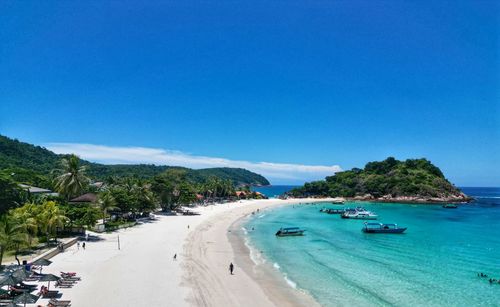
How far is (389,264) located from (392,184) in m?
126

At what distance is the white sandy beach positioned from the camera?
2362 centimetres

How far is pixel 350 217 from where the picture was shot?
284 ft

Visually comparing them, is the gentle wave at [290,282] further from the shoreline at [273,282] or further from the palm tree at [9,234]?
the palm tree at [9,234]

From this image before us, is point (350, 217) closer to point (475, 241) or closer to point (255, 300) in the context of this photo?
point (475, 241)

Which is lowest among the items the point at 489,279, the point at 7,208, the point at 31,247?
the point at 489,279

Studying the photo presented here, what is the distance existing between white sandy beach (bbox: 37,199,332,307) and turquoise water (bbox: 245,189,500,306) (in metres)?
3.54

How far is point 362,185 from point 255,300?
497 feet

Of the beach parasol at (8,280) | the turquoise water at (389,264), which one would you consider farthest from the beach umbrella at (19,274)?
the turquoise water at (389,264)

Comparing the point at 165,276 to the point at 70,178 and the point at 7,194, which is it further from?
the point at 70,178

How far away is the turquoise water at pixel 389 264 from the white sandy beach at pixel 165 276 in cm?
354

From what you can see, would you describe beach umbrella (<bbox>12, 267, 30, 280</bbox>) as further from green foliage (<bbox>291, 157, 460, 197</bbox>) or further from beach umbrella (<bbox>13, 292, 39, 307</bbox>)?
green foliage (<bbox>291, 157, 460, 197</bbox>)

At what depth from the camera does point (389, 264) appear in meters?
37.4

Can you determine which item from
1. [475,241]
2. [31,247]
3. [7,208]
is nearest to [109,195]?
[7,208]

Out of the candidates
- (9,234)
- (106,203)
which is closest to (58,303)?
(9,234)
